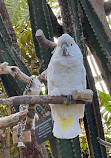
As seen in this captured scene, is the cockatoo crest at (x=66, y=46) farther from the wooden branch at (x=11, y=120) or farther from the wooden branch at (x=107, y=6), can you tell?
the wooden branch at (x=107, y=6)

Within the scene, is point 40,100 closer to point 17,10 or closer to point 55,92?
point 55,92

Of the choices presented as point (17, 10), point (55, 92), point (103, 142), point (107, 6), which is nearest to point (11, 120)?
point (55, 92)

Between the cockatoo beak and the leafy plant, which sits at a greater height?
the leafy plant

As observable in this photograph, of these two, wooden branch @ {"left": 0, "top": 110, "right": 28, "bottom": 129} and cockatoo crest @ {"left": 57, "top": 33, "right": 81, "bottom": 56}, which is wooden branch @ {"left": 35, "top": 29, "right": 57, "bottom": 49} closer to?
cockatoo crest @ {"left": 57, "top": 33, "right": 81, "bottom": 56}

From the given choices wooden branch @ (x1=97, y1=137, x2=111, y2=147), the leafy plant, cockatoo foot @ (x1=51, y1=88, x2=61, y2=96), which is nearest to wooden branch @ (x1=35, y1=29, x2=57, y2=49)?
cockatoo foot @ (x1=51, y1=88, x2=61, y2=96)

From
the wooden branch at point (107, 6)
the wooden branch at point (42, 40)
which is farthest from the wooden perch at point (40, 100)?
the wooden branch at point (107, 6)

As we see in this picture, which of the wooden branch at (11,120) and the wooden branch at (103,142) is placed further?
the wooden branch at (103,142)

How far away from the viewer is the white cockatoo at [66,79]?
1.28m

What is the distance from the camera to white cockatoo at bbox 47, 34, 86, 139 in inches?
50.2

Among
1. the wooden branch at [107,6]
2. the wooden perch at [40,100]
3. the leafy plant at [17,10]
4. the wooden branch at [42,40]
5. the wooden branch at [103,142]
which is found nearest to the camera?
the wooden perch at [40,100]

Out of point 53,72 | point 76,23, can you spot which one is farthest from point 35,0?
point 53,72

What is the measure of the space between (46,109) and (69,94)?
404 millimetres

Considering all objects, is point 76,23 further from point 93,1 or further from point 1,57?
point 1,57

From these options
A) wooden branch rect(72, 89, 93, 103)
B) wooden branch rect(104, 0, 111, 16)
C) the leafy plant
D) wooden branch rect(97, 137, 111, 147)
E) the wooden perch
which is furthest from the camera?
the leafy plant
